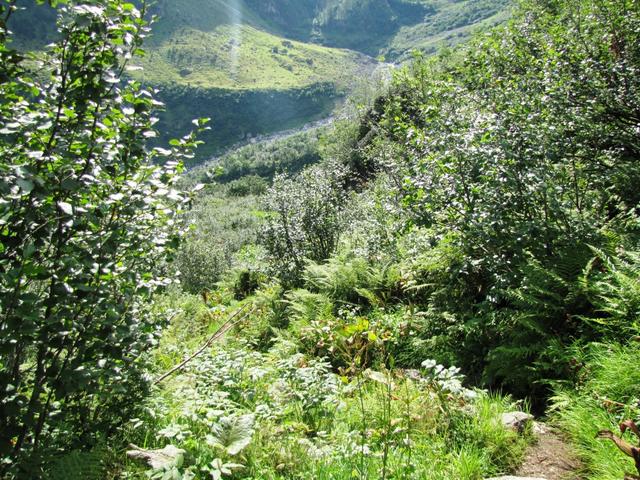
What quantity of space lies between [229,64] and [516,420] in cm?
18774

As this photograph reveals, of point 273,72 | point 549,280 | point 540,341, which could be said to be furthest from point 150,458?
point 273,72

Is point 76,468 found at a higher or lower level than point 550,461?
lower

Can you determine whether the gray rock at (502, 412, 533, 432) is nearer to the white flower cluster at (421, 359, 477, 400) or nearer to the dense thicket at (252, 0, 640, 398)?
the white flower cluster at (421, 359, 477, 400)

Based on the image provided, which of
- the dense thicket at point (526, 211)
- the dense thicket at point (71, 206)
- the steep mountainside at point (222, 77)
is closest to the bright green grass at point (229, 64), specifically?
the steep mountainside at point (222, 77)

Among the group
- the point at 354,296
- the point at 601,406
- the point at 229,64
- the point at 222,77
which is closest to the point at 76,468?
the point at 601,406

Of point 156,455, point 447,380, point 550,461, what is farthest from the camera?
point 447,380

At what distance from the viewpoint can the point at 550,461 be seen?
3627 mm

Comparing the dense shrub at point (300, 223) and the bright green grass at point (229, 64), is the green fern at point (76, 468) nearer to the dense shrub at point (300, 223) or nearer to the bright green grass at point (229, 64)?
the dense shrub at point (300, 223)

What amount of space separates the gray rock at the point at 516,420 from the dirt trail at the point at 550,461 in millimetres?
151

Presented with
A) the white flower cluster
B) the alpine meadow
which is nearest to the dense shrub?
the alpine meadow

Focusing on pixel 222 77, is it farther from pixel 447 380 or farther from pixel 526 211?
pixel 447 380

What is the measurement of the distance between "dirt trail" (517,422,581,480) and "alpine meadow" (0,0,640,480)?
2 cm

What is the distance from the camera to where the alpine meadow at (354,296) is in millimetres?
2672

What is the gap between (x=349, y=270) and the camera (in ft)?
30.1
